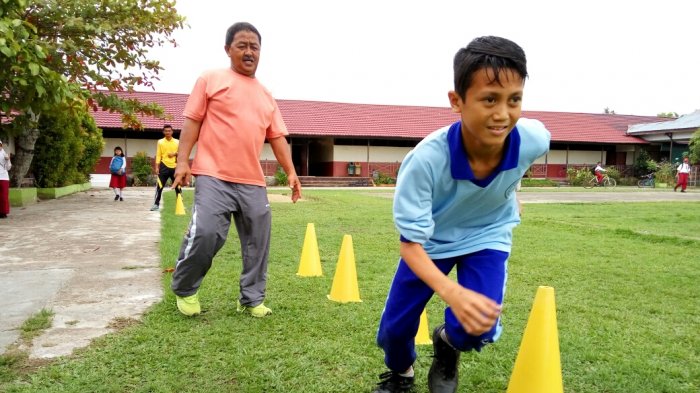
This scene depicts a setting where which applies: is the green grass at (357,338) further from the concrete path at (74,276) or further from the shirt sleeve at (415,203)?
the shirt sleeve at (415,203)

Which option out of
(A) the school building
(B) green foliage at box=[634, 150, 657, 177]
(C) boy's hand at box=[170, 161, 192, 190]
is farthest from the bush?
(C) boy's hand at box=[170, 161, 192, 190]

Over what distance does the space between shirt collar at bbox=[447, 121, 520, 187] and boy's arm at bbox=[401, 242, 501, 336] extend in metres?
0.40

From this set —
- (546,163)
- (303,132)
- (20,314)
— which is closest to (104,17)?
(20,314)

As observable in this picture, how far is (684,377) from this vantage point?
2.82 m

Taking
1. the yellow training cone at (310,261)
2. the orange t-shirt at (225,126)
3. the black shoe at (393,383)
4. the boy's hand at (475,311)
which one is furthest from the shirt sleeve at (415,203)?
the yellow training cone at (310,261)

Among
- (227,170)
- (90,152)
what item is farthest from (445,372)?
(90,152)

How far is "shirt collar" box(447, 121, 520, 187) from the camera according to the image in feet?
7.42

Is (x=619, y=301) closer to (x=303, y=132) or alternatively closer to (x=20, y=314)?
(x=20, y=314)

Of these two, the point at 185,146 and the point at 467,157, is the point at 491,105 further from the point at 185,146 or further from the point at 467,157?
the point at 185,146

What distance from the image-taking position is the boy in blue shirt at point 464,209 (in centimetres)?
204

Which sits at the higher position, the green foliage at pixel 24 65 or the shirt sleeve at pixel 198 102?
the green foliage at pixel 24 65

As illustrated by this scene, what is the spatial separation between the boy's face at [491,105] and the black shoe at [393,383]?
1.17 m

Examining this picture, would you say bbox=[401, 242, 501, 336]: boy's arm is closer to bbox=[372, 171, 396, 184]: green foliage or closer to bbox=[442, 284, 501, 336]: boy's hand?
bbox=[442, 284, 501, 336]: boy's hand

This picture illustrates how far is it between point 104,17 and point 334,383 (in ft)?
35.8
